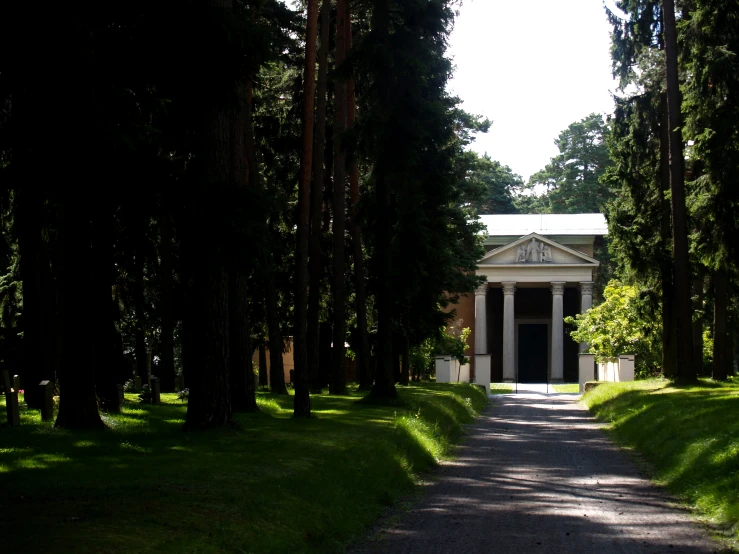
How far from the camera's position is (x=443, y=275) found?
3086 cm

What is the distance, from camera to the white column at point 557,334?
6006 centimetres

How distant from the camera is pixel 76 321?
14.1 meters

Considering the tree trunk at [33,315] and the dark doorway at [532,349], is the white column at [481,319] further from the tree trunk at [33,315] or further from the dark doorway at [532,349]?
the tree trunk at [33,315]

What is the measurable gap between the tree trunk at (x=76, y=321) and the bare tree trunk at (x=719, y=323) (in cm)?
1813

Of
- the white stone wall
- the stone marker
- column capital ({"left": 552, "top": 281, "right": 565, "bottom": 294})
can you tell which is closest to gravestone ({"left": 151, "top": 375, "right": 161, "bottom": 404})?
the stone marker

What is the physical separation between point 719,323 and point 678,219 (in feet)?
16.7

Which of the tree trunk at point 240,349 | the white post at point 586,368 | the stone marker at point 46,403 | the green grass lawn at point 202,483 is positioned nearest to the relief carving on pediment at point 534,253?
the white post at point 586,368

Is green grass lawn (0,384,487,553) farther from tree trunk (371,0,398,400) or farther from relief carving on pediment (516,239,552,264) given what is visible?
relief carving on pediment (516,239,552,264)

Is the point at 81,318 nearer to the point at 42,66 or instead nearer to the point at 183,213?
the point at 183,213

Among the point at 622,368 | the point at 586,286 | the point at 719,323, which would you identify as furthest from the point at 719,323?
the point at 586,286

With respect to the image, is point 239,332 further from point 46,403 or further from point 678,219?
point 678,219

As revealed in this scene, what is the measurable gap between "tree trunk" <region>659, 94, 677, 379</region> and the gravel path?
40.6 ft

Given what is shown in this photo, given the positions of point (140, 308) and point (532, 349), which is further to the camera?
point (532, 349)

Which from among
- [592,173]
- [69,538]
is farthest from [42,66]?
[592,173]
